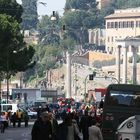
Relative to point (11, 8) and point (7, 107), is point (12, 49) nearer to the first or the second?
point (11, 8)

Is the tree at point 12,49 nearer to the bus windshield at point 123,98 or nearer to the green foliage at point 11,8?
the green foliage at point 11,8

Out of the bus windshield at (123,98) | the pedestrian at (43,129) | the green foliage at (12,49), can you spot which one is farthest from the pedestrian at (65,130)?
the green foliage at (12,49)

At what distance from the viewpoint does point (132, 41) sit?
602 ft

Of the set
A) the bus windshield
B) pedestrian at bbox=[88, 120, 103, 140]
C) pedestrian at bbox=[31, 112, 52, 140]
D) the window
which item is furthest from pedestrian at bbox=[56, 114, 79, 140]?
the window

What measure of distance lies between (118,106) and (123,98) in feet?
1.00

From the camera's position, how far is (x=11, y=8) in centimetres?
8794

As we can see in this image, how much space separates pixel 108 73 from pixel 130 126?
157 meters

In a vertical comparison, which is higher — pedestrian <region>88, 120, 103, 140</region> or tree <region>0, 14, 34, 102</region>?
tree <region>0, 14, 34, 102</region>

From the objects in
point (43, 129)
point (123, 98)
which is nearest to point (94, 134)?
point (43, 129)

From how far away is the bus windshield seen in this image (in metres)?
33.9

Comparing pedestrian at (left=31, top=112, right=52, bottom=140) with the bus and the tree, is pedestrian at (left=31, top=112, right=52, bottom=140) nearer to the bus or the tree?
the bus

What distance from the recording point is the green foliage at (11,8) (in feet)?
285

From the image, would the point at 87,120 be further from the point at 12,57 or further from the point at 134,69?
the point at 134,69

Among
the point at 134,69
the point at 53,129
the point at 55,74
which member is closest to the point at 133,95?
the point at 53,129
